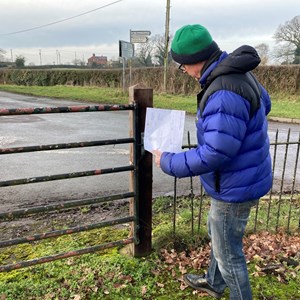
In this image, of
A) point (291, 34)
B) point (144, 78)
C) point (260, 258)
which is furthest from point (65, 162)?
point (291, 34)

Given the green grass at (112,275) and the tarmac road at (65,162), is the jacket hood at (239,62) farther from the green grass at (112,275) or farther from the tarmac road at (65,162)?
the tarmac road at (65,162)

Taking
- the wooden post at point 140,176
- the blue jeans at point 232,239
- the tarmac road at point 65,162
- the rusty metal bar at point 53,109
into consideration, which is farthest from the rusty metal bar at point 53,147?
the tarmac road at point 65,162

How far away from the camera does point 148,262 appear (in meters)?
2.95

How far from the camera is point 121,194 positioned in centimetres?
279

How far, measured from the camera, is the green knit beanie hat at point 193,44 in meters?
1.84

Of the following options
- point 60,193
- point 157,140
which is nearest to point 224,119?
point 157,140

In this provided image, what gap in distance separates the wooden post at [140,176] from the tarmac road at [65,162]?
2.02 metres

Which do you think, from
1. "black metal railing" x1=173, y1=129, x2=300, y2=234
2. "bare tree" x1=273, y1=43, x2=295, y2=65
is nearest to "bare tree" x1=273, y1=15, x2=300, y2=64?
"bare tree" x1=273, y1=43, x2=295, y2=65

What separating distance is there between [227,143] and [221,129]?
0.08 m

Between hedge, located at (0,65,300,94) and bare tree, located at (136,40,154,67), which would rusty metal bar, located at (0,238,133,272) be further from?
bare tree, located at (136,40,154,67)

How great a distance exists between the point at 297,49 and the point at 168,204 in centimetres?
3709

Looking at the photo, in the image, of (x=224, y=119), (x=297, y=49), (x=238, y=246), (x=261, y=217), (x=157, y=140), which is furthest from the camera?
(x=297, y=49)

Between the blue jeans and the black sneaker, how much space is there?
14.5 inches

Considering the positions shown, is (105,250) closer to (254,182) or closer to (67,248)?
(67,248)
